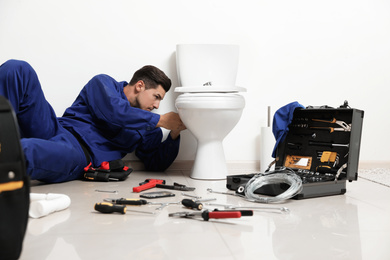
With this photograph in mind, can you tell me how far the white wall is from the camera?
267cm

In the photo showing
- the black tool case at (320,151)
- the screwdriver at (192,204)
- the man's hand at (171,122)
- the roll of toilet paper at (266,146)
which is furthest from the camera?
the roll of toilet paper at (266,146)

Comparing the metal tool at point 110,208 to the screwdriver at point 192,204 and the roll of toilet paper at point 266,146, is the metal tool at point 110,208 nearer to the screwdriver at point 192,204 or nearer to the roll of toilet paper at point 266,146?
the screwdriver at point 192,204

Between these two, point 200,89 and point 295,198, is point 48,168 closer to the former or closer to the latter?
point 200,89

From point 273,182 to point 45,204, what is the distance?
945 mm

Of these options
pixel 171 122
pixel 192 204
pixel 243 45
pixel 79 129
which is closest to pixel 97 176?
pixel 79 129

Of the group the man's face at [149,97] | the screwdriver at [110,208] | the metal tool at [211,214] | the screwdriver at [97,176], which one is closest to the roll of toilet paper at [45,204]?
the screwdriver at [110,208]

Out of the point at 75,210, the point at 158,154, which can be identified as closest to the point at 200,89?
the point at 158,154

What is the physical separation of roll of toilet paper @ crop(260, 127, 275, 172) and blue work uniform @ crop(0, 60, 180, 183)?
22.2 inches

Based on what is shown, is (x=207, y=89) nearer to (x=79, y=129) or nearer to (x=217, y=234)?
(x=79, y=129)

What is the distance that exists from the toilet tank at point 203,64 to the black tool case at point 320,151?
0.58 metres

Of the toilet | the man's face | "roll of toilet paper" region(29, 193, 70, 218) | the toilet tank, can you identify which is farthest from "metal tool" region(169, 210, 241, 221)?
the toilet tank

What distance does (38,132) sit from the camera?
2.13m

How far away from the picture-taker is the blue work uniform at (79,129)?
6.48 feet

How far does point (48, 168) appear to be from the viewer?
202cm
